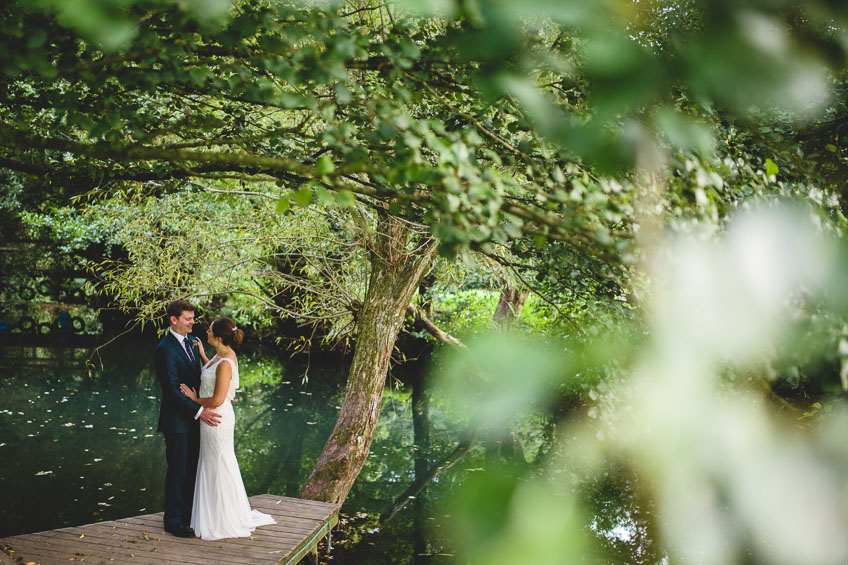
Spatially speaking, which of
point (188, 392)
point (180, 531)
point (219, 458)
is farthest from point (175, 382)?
point (180, 531)

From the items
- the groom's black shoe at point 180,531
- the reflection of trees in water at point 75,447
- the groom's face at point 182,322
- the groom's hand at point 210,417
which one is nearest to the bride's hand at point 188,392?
the groom's hand at point 210,417

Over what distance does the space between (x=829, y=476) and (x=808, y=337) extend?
14cm

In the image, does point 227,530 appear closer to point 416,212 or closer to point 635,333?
point 416,212

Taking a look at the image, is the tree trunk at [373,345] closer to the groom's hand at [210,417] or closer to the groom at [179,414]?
the groom at [179,414]

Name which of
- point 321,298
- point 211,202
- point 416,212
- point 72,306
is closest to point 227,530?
point 416,212

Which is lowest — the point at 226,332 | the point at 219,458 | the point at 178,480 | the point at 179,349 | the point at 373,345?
the point at 178,480

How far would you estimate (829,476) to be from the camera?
0.47 metres

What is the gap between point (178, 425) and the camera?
15.4 ft

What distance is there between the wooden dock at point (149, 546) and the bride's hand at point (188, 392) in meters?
1.02

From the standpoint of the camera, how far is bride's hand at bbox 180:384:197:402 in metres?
4.64

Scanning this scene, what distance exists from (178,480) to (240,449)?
5920mm

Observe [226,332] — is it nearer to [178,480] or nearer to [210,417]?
[210,417]

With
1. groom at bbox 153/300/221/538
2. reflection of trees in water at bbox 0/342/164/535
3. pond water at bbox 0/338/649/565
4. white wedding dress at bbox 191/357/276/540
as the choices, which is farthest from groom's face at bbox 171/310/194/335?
reflection of trees in water at bbox 0/342/164/535

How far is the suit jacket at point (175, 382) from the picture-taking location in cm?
450
